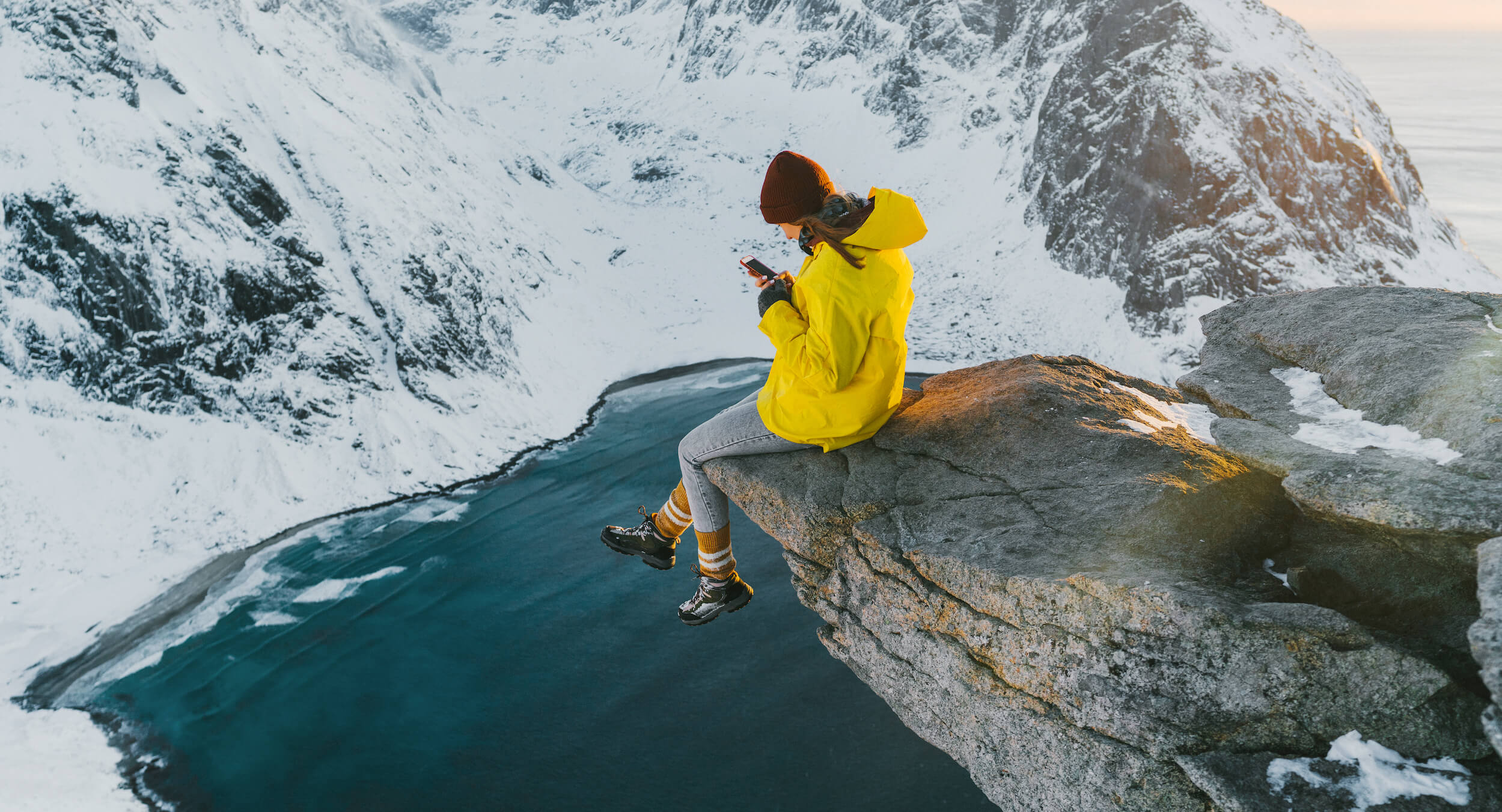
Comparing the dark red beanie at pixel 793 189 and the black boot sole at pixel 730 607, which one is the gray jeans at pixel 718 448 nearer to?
the black boot sole at pixel 730 607

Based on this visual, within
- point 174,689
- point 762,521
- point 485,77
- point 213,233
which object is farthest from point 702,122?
point 762,521

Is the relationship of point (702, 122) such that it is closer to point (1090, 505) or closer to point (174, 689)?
point (174, 689)

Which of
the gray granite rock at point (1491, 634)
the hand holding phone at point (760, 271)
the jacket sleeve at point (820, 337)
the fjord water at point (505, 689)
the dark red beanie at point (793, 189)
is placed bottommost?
the fjord water at point (505, 689)

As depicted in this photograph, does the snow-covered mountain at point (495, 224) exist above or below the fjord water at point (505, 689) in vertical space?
above

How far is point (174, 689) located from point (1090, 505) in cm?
2454

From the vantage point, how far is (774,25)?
7869 cm

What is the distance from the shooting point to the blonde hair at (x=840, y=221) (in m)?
4.98

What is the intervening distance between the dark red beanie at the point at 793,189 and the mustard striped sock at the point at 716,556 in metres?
2.77

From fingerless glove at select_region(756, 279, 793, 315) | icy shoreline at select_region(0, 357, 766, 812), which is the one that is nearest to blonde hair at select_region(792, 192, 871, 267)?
fingerless glove at select_region(756, 279, 793, 315)

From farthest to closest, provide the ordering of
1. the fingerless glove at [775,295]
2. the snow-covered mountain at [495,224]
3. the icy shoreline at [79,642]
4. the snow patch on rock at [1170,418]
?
the snow-covered mountain at [495,224], the icy shoreline at [79,642], the snow patch on rock at [1170,418], the fingerless glove at [775,295]

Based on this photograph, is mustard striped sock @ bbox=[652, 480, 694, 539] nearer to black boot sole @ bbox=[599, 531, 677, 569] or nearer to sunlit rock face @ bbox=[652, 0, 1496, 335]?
black boot sole @ bbox=[599, 531, 677, 569]

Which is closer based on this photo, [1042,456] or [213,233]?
[1042,456]

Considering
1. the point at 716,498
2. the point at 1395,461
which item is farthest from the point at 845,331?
the point at 1395,461

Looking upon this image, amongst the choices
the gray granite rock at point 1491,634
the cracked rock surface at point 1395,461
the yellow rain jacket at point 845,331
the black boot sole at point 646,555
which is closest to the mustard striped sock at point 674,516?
the black boot sole at point 646,555
